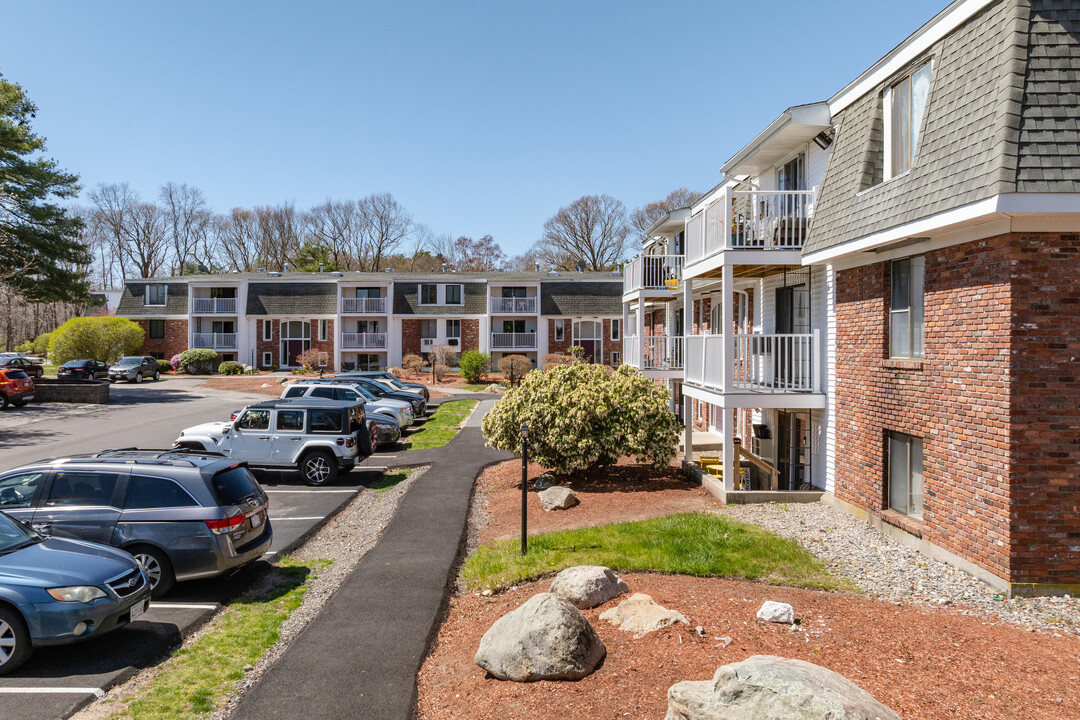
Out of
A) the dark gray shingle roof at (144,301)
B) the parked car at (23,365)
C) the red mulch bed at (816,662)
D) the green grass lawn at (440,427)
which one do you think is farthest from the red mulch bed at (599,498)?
the dark gray shingle roof at (144,301)

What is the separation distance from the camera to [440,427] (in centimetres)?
2330

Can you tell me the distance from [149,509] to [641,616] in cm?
619

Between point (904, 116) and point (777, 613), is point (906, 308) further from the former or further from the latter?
point (777, 613)

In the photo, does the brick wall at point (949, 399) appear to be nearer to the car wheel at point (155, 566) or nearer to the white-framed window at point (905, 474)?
the white-framed window at point (905, 474)

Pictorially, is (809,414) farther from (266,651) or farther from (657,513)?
(266,651)

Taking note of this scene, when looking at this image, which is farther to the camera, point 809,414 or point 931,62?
point 809,414

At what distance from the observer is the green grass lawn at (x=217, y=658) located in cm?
569

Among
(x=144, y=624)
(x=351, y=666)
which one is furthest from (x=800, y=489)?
(x=144, y=624)

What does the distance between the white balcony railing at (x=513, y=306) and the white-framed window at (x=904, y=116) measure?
34.2 meters

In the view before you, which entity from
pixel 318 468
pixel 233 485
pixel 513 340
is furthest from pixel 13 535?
pixel 513 340

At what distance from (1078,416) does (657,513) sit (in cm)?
618

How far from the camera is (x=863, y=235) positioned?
10.2 metres

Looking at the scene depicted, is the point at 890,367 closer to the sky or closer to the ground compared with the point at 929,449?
closer to the sky

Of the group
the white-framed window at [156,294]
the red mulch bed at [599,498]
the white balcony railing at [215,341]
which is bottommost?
the red mulch bed at [599,498]
